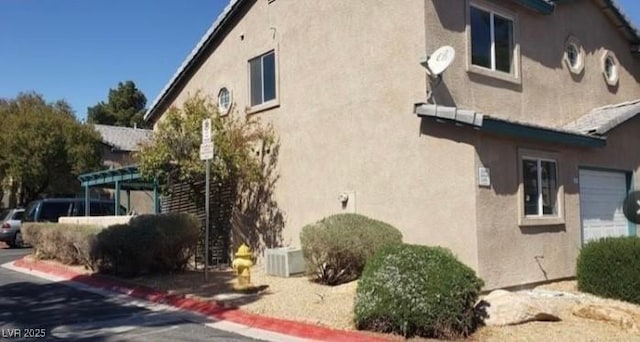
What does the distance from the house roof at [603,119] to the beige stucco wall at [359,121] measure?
4.05 metres

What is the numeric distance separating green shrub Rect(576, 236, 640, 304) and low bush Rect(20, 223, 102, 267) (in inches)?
417

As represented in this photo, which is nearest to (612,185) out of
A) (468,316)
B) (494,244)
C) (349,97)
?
(494,244)

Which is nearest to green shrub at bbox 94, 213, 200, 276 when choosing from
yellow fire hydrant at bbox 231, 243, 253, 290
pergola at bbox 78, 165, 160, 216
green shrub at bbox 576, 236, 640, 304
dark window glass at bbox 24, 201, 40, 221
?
yellow fire hydrant at bbox 231, 243, 253, 290

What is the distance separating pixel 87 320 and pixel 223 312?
2073mm

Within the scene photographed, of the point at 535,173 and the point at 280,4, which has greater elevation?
the point at 280,4

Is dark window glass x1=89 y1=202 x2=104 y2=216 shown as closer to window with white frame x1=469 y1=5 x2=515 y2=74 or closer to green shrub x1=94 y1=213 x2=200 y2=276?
green shrub x1=94 y1=213 x2=200 y2=276

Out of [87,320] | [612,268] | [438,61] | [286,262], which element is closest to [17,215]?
[286,262]

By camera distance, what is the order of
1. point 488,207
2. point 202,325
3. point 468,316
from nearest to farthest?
point 468,316
point 202,325
point 488,207

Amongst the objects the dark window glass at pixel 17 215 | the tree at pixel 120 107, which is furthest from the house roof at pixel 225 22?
the tree at pixel 120 107

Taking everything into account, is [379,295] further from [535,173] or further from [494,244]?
[535,173]

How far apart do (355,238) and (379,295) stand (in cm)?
304

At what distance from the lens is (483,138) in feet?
36.2

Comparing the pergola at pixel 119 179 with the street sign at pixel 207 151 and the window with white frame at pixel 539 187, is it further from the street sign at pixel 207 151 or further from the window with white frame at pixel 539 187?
the window with white frame at pixel 539 187

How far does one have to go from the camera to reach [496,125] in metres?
10.8
